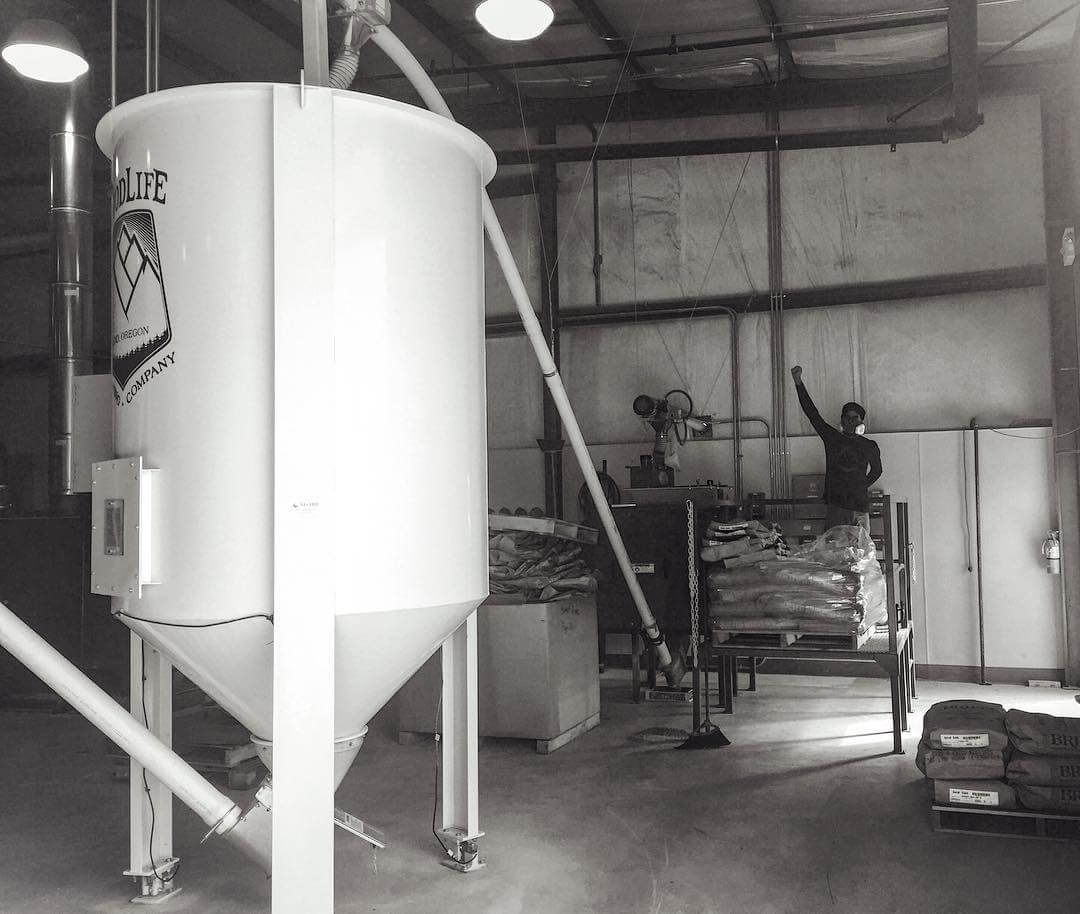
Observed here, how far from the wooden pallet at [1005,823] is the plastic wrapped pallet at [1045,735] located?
24 centimetres

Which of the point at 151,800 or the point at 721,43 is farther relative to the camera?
the point at 721,43

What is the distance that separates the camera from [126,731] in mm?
2527

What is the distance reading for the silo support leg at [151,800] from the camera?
129 inches

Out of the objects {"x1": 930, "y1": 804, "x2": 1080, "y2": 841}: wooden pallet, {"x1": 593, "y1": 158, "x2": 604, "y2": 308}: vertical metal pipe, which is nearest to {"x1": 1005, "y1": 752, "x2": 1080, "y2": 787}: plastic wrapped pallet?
{"x1": 930, "y1": 804, "x2": 1080, "y2": 841}: wooden pallet

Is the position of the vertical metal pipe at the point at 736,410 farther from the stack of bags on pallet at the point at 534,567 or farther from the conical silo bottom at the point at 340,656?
the conical silo bottom at the point at 340,656

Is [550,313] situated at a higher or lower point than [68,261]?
higher

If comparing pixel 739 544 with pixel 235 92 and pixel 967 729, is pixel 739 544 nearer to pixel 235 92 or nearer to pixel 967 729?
pixel 967 729

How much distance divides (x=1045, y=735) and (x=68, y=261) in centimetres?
571

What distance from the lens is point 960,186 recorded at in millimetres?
7695

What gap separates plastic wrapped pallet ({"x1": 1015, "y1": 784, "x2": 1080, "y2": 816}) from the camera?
145 inches

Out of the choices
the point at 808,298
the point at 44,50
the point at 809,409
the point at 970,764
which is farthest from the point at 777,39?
the point at 970,764

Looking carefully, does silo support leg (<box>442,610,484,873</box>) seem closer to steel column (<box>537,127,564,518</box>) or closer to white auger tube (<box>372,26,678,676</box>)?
white auger tube (<box>372,26,678,676</box>)

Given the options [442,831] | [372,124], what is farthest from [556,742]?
[372,124]

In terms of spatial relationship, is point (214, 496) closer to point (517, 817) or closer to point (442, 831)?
point (442, 831)
